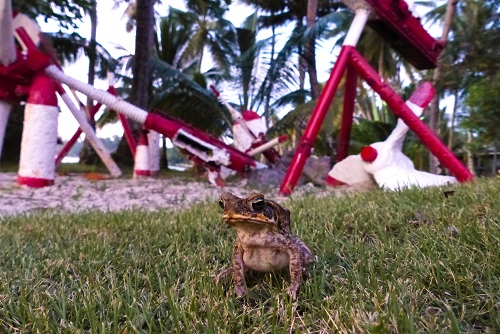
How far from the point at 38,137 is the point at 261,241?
5.06 m

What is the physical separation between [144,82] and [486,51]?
25.8 ft

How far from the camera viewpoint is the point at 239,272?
1.41 metres

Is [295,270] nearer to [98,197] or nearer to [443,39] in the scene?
[98,197]

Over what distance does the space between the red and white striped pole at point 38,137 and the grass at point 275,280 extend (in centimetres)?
345

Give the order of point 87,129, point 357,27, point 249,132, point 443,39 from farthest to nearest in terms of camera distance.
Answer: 1. point 249,132
2. point 87,129
3. point 443,39
4. point 357,27

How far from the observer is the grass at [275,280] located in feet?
3.90

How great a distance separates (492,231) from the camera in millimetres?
1759

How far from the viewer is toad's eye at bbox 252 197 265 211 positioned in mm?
1272

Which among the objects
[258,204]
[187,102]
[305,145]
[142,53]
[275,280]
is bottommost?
[275,280]

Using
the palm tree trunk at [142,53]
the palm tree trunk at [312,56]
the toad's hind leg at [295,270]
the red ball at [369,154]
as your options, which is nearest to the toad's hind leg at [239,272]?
the toad's hind leg at [295,270]

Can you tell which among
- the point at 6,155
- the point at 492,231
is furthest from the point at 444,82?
the point at 6,155

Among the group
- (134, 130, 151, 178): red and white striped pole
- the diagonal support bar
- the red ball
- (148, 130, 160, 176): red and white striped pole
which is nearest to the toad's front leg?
the diagonal support bar

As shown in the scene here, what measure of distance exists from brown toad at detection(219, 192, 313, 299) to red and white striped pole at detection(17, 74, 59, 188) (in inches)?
194

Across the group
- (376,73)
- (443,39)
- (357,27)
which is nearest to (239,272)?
(376,73)
